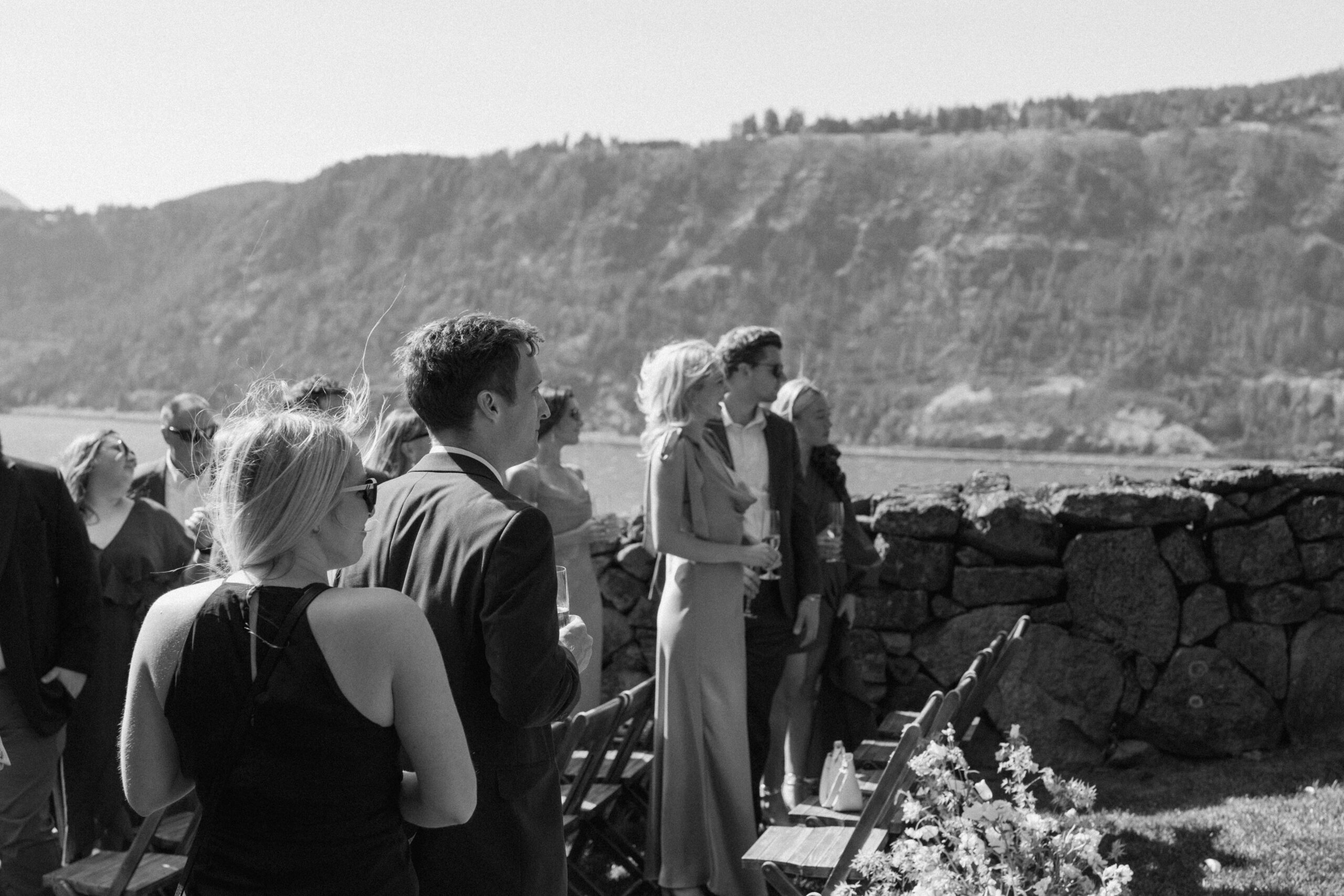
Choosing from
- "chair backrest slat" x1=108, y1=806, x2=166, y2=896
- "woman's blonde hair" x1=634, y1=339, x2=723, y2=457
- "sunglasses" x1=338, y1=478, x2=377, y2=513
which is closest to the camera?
Answer: "sunglasses" x1=338, y1=478, x2=377, y2=513

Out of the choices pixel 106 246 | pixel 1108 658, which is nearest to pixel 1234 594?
pixel 1108 658

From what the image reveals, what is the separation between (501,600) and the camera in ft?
6.75

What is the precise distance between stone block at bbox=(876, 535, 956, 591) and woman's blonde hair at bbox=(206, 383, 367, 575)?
4638 millimetres

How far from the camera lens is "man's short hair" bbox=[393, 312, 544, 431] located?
2.23m

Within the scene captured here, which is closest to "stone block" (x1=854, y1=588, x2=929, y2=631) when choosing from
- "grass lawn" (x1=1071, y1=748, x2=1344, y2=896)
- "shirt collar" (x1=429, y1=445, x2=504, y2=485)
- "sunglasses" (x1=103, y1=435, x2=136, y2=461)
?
"grass lawn" (x1=1071, y1=748, x2=1344, y2=896)

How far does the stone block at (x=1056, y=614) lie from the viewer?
6.05 metres

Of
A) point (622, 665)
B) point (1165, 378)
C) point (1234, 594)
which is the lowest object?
point (1165, 378)

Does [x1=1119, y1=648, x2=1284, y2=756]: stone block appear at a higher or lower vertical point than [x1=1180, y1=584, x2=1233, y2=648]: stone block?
lower

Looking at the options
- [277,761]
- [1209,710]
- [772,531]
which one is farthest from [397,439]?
[1209,710]

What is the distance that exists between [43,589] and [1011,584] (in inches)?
170

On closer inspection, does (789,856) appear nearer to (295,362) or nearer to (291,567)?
(291,567)

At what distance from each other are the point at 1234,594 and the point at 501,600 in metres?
5.07

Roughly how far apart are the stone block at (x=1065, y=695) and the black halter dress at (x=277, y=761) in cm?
480

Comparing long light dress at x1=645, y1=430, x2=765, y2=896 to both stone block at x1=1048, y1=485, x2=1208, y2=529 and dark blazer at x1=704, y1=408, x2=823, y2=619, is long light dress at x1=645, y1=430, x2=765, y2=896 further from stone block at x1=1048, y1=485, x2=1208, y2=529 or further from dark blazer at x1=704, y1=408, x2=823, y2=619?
stone block at x1=1048, y1=485, x2=1208, y2=529
